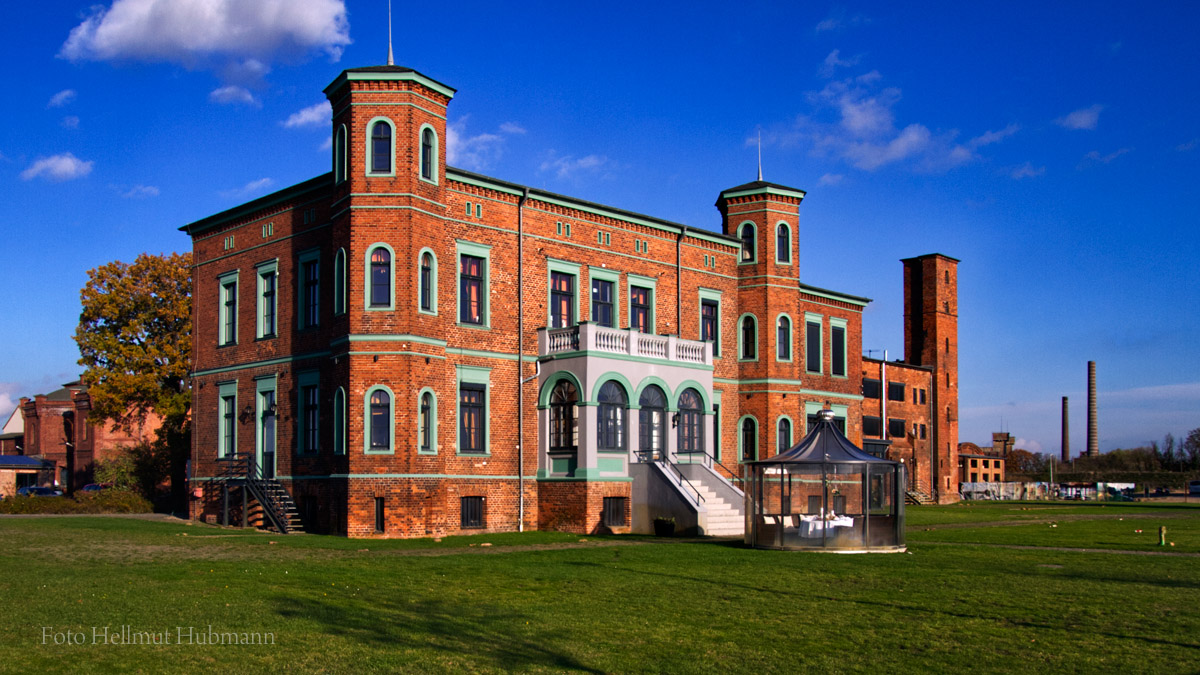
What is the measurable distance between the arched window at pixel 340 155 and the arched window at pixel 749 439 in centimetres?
1780

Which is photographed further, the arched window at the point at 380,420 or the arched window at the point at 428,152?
the arched window at the point at 428,152

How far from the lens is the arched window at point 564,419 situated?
3039cm

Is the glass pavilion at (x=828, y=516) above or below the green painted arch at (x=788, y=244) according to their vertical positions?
below

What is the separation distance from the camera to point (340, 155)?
28.2m

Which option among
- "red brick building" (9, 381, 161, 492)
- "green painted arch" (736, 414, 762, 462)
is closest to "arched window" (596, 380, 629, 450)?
"green painted arch" (736, 414, 762, 462)

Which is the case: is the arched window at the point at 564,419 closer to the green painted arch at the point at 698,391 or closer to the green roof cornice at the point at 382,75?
the green painted arch at the point at 698,391

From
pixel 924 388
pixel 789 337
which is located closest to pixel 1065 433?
pixel 924 388

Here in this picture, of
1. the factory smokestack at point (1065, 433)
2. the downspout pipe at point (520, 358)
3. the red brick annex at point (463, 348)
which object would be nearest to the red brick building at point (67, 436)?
the red brick annex at point (463, 348)

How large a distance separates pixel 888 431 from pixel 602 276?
30443mm

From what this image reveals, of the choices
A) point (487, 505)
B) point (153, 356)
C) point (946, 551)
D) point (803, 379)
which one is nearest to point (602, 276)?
point (487, 505)

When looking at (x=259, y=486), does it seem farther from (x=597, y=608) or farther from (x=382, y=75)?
(x=597, y=608)

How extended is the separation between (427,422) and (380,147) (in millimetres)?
7610

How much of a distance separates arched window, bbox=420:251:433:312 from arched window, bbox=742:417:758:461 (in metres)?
14.9

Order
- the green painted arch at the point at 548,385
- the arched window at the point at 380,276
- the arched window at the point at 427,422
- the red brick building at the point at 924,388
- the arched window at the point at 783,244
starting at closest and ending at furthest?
the arched window at the point at 380,276, the arched window at the point at 427,422, the green painted arch at the point at 548,385, the arched window at the point at 783,244, the red brick building at the point at 924,388
